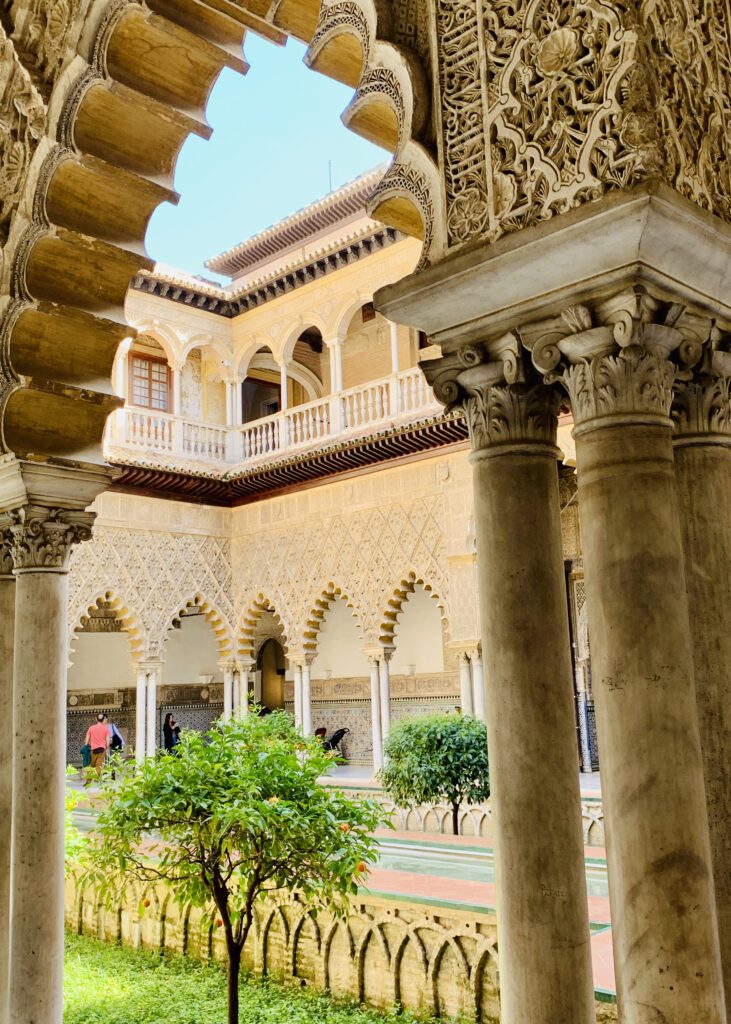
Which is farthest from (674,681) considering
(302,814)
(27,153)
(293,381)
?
(293,381)

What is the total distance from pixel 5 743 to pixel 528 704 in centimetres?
271

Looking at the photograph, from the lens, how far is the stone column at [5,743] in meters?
3.79

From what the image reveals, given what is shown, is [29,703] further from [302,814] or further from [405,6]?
[405,6]

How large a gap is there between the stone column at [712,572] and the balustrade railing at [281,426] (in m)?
9.78

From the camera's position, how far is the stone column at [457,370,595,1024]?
2.10 metres

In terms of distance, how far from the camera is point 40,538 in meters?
4.07

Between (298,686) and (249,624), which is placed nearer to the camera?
(298,686)

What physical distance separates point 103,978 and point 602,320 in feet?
17.9

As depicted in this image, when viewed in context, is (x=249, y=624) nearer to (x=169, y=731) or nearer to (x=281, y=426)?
(x=281, y=426)

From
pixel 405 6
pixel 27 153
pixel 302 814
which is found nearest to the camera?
pixel 405 6

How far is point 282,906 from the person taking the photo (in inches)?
217

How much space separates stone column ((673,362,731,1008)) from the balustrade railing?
9.78 metres

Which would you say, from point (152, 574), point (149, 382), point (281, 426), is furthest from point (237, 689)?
point (149, 382)

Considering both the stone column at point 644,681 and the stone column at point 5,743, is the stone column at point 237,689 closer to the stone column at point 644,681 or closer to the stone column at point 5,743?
the stone column at point 5,743
